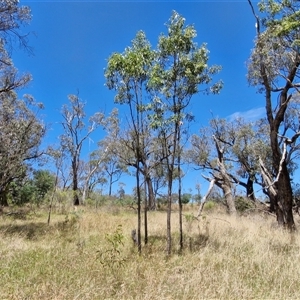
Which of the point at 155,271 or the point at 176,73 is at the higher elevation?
the point at 176,73

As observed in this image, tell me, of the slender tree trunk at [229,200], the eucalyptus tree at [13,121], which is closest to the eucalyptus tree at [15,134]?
the eucalyptus tree at [13,121]

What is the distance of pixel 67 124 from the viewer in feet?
84.5

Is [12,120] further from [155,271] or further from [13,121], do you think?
[155,271]

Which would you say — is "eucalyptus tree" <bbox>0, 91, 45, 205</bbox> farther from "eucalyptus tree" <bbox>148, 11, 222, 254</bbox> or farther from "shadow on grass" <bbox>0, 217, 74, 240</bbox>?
"eucalyptus tree" <bbox>148, 11, 222, 254</bbox>

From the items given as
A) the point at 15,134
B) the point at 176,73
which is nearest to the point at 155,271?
the point at 176,73

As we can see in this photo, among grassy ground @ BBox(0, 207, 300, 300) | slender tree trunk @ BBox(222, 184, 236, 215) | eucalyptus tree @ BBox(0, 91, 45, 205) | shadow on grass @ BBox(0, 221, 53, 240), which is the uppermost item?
eucalyptus tree @ BBox(0, 91, 45, 205)

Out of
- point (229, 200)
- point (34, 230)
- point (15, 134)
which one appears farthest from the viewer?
point (229, 200)

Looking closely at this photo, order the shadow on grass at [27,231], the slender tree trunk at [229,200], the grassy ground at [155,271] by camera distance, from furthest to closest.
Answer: the slender tree trunk at [229,200]
the shadow on grass at [27,231]
the grassy ground at [155,271]

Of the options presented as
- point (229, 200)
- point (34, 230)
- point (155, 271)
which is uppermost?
point (229, 200)

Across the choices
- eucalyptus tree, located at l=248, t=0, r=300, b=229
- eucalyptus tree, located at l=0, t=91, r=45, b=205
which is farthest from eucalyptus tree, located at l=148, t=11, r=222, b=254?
eucalyptus tree, located at l=0, t=91, r=45, b=205

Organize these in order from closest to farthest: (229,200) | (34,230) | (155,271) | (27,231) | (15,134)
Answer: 1. (155,271)
2. (27,231)
3. (34,230)
4. (15,134)
5. (229,200)

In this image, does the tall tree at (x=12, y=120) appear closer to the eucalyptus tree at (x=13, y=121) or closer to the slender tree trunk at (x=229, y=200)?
the eucalyptus tree at (x=13, y=121)

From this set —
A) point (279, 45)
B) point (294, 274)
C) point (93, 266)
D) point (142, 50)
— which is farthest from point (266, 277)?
point (142, 50)

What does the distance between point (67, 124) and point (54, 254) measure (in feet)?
68.5
